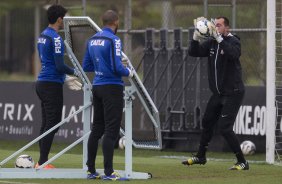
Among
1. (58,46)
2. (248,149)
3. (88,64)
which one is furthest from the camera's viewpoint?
(248,149)

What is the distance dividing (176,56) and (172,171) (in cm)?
574

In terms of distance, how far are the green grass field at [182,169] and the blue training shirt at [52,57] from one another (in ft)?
5.16

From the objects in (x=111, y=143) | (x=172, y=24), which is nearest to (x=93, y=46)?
(x=111, y=143)

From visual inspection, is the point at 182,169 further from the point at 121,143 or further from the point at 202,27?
the point at 121,143

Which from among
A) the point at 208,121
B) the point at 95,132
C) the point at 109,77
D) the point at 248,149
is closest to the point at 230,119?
the point at 208,121

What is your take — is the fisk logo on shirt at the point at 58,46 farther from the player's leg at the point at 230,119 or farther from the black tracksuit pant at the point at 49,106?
the player's leg at the point at 230,119

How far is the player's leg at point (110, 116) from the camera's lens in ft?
41.4

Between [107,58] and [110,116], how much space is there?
703 mm

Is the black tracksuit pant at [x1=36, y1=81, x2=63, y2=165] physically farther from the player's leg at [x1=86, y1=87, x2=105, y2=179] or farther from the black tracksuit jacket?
the black tracksuit jacket

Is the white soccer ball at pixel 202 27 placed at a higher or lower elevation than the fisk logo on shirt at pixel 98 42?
higher

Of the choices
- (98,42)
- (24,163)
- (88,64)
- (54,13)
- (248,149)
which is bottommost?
(248,149)

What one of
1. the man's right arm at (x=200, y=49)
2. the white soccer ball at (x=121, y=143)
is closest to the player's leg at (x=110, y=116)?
the man's right arm at (x=200, y=49)

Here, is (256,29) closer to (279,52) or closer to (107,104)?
(279,52)

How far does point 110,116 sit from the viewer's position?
41.4ft
